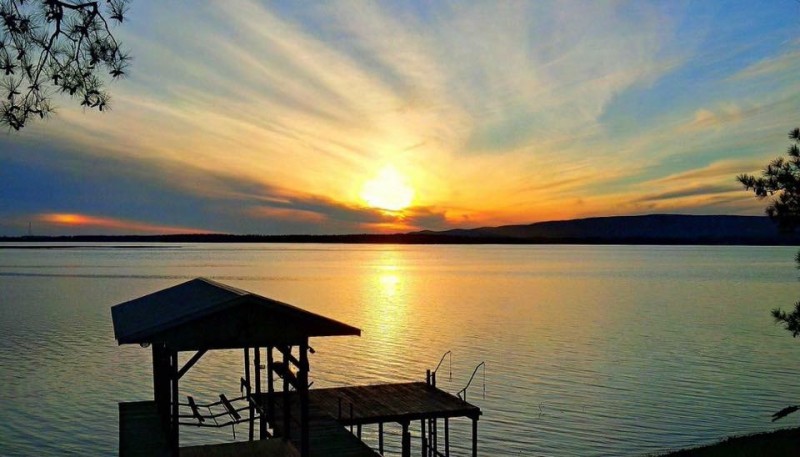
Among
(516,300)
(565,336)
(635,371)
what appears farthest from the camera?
(516,300)

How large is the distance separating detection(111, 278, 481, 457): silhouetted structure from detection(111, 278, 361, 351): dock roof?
2 cm

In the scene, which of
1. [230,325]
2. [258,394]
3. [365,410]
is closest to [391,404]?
[365,410]

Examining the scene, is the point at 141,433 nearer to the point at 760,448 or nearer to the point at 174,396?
the point at 174,396

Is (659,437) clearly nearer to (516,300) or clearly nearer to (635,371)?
(635,371)

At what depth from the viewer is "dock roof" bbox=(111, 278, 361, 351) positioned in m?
11.7

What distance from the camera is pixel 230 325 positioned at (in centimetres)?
1206

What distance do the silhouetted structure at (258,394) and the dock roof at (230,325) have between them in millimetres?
17

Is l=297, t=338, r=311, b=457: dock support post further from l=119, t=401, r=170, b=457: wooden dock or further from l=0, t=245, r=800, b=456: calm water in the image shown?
l=0, t=245, r=800, b=456: calm water

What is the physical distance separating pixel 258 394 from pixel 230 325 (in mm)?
9239

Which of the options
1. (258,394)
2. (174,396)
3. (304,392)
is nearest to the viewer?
(174,396)

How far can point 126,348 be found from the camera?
4141cm

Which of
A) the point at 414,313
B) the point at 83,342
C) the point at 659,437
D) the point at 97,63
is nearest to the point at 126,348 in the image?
the point at 83,342

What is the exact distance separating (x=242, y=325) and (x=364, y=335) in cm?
3584

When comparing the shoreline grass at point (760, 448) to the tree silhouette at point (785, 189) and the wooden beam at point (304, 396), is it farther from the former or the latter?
the wooden beam at point (304, 396)
